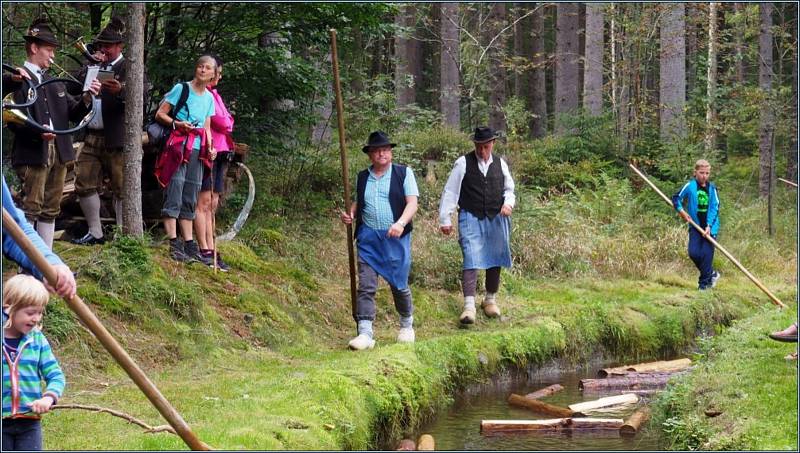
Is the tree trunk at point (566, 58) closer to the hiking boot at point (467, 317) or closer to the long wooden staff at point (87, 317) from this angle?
the hiking boot at point (467, 317)

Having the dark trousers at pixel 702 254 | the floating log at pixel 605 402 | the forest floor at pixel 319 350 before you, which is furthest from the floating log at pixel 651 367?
the dark trousers at pixel 702 254

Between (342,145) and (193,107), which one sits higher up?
(193,107)

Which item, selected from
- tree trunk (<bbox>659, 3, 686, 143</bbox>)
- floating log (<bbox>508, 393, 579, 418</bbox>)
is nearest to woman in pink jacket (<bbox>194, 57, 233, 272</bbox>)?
floating log (<bbox>508, 393, 579, 418</bbox>)

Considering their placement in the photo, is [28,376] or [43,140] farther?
[43,140]

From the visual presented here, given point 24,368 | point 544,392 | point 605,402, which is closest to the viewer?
point 24,368

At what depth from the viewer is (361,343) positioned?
10.8 m

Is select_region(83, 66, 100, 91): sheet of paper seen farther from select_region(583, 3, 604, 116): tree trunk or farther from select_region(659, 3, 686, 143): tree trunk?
select_region(583, 3, 604, 116): tree trunk

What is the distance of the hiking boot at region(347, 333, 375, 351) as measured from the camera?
35.4 ft

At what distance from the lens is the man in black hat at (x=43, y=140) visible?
943cm

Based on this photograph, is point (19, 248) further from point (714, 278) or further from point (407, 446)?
point (714, 278)

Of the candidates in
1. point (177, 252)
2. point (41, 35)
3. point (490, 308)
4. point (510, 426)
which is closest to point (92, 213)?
point (177, 252)

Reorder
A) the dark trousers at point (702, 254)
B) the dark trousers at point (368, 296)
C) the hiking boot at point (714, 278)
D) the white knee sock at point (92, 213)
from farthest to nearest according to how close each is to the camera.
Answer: the hiking boot at point (714, 278)
the dark trousers at point (702, 254)
the white knee sock at point (92, 213)
the dark trousers at point (368, 296)

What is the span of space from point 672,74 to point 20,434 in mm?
21150

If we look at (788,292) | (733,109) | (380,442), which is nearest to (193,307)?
(380,442)
